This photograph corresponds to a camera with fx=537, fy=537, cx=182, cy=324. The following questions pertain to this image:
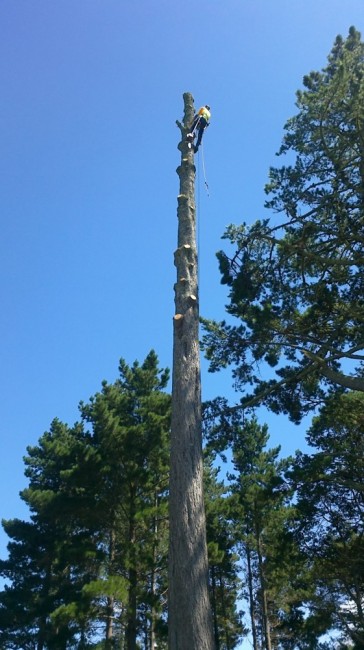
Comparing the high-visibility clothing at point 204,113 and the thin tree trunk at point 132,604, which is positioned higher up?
the high-visibility clothing at point 204,113

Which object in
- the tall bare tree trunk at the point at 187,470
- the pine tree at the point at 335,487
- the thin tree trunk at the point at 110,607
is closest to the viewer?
the tall bare tree trunk at the point at 187,470

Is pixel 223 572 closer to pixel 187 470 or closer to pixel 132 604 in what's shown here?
pixel 132 604

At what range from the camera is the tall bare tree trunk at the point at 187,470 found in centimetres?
528

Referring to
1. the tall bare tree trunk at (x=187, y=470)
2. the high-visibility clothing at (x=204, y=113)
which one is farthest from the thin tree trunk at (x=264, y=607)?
the high-visibility clothing at (x=204, y=113)

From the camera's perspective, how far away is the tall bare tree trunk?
528 centimetres

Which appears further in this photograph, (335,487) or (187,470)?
(335,487)

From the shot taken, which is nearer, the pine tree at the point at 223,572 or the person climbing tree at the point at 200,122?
the person climbing tree at the point at 200,122

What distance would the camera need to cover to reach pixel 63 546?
54.6 ft

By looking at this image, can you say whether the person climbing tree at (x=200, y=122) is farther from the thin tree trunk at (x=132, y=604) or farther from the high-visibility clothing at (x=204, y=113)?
the thin tree trunk at (x=132, y=604)

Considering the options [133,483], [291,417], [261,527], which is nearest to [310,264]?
[291,417]

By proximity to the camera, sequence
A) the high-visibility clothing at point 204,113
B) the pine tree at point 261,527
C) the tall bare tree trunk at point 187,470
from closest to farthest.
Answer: the tall bare tree trunk at point 187,470 < the high-visibility clothing at point 204,113 < the pine tree at point 261,527

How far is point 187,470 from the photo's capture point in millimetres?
6281

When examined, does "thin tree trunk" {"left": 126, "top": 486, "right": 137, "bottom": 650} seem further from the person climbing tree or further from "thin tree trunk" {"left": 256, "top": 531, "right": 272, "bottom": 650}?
the person climbing tree

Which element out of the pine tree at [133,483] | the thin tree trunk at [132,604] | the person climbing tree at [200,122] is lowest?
the thin tree trunk at [132,604]
